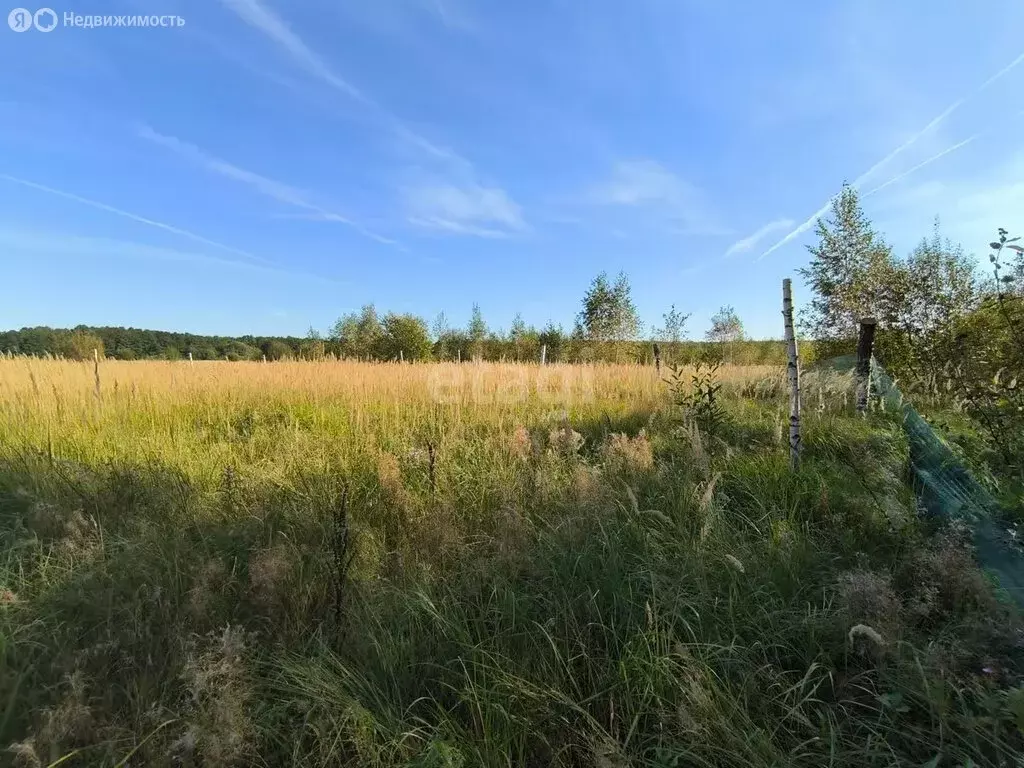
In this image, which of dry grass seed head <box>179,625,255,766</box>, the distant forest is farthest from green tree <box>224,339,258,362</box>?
dry grass seed head <box>179,625,255,766</box>

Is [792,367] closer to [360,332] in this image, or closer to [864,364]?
[864,364]

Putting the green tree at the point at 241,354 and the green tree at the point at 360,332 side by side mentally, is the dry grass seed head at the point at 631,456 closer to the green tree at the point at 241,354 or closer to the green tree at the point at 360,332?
the green tree at the point at 241,354

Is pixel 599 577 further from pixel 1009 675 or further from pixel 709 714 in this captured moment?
pixel 1009 675

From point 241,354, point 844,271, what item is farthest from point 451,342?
point 844,271

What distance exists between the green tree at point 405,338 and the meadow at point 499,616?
33.7 m

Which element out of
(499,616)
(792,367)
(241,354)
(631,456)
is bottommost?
(499,616)

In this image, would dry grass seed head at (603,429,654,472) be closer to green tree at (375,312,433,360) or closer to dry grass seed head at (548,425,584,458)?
dry grass seed head at (548,425,584,458)

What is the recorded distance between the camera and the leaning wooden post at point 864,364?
5.29m

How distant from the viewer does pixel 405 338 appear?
124ft

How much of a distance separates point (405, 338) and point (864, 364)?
114ft

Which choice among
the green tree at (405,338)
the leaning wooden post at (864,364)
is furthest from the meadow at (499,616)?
the green tree at (405,338)

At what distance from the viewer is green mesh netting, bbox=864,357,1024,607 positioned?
2.01m

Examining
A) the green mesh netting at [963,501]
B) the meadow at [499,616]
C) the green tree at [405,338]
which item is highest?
the green tree at [405,338]

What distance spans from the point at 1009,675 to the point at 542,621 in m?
1.46
